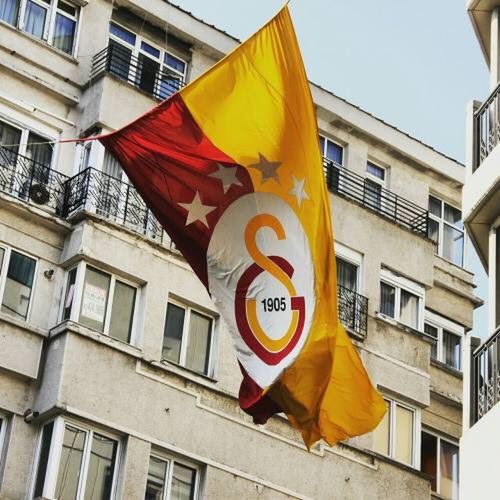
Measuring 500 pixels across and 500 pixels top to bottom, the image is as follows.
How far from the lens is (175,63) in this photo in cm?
3266

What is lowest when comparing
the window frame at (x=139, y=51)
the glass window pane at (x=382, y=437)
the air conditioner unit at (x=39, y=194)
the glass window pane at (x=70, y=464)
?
the glass window pane at (x=70, y=464)

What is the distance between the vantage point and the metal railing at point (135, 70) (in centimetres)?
3114

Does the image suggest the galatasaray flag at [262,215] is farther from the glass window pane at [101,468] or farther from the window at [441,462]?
the window at [441,462]

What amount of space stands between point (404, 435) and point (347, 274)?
10.6ft

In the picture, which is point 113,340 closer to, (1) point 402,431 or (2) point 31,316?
(2) point 31,316

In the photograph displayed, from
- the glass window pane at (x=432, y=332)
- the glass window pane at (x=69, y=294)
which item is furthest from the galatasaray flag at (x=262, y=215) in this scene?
the glass window pane at (x=432, y=332)

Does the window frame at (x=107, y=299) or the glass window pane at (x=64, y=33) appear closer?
the window frame at (x=107, y=299)

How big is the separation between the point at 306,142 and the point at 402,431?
42.4 ft

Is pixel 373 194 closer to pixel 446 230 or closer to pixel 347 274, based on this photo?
pixel 446 230

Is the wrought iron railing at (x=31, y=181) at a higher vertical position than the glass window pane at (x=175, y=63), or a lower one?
lower

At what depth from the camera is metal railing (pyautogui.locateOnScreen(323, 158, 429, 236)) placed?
34.2 metres

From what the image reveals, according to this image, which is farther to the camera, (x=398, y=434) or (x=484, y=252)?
(x=398, y=434)

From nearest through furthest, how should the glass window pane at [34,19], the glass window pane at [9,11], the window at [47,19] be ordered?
the glass window pane at [9,11], the window at [47,19], the glass window pane at [34,19]

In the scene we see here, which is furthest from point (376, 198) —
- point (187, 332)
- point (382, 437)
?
point (187, 332)
